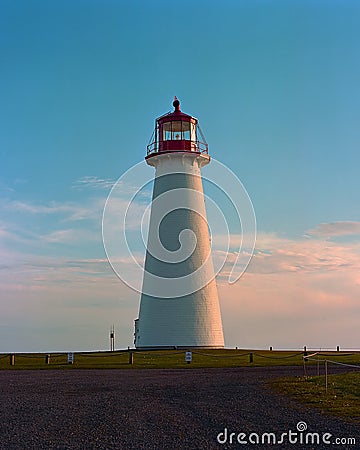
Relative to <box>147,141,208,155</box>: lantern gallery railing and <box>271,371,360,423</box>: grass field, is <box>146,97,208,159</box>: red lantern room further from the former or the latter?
<box>271,371,360,423</box>: grass field

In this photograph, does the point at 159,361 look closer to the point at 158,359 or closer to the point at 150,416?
the point at 158,359

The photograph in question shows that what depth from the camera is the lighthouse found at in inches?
1556

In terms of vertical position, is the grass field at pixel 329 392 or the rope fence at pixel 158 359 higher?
the rope fence at pixel 158 359

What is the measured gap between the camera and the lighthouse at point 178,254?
39531 mm

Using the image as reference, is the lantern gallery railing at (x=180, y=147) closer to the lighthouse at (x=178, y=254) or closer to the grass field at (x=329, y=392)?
the lighthouse at (x=178, y=254)

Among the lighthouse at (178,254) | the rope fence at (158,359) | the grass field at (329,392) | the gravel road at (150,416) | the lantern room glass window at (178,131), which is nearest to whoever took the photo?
the gravel road at (150,416)

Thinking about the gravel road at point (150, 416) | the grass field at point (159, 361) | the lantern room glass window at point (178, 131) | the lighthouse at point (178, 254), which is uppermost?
the lantern room glass window at point (178, 131)

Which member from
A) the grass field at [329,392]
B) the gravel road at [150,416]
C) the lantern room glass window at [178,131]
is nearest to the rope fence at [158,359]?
the grass field at [329,392]

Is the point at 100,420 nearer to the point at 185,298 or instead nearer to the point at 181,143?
the point at 185,298

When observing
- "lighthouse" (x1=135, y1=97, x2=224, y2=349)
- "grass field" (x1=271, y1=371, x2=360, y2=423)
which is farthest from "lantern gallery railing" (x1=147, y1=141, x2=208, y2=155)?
"grass field" (x1=271, y1=371, x2=360, y2=423)

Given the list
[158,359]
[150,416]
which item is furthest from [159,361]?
[150,416]

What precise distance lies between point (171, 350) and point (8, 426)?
87.2ft

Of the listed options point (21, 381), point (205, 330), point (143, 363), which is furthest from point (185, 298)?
point (21, 381)

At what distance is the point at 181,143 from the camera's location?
1642 inches
